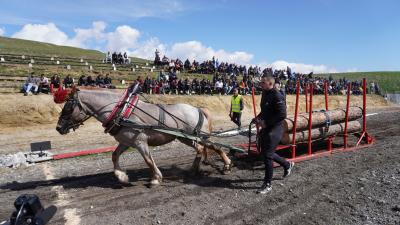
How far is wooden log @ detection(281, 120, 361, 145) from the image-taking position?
9.39m

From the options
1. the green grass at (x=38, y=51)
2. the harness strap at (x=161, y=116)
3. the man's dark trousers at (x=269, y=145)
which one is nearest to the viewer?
the man's dark trousers at (x=269, y=145)

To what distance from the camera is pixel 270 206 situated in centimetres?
641

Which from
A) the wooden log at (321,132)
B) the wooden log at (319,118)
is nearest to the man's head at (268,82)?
the wooden log at (319,118)

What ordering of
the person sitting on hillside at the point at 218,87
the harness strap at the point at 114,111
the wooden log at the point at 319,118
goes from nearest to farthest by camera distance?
the harness strap at the point at 114,111
the wooden log at the point at 319,118
the person sitting on hillside at the point at 218,87

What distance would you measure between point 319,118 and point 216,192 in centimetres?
419

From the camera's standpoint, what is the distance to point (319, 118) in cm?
1001

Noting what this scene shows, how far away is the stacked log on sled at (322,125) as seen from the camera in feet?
30.8

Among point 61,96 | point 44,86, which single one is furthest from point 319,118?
point 44,86

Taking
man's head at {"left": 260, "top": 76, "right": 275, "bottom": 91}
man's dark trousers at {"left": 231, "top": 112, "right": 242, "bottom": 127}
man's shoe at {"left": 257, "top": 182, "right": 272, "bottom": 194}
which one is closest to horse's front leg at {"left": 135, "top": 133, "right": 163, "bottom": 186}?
man's shoe at {"left": 257, "top": 182, "right": 272, "bottom": 194}

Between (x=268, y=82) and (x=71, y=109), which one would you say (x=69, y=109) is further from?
→ (x=268, y=82)

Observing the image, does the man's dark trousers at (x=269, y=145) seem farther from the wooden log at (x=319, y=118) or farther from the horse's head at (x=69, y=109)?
the horse's head at (x=69, y=109)

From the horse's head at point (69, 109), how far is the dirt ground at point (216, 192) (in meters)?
1.28

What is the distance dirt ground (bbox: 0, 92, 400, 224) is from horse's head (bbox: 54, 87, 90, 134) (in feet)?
4.21

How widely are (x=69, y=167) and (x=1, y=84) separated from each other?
15.1 m
